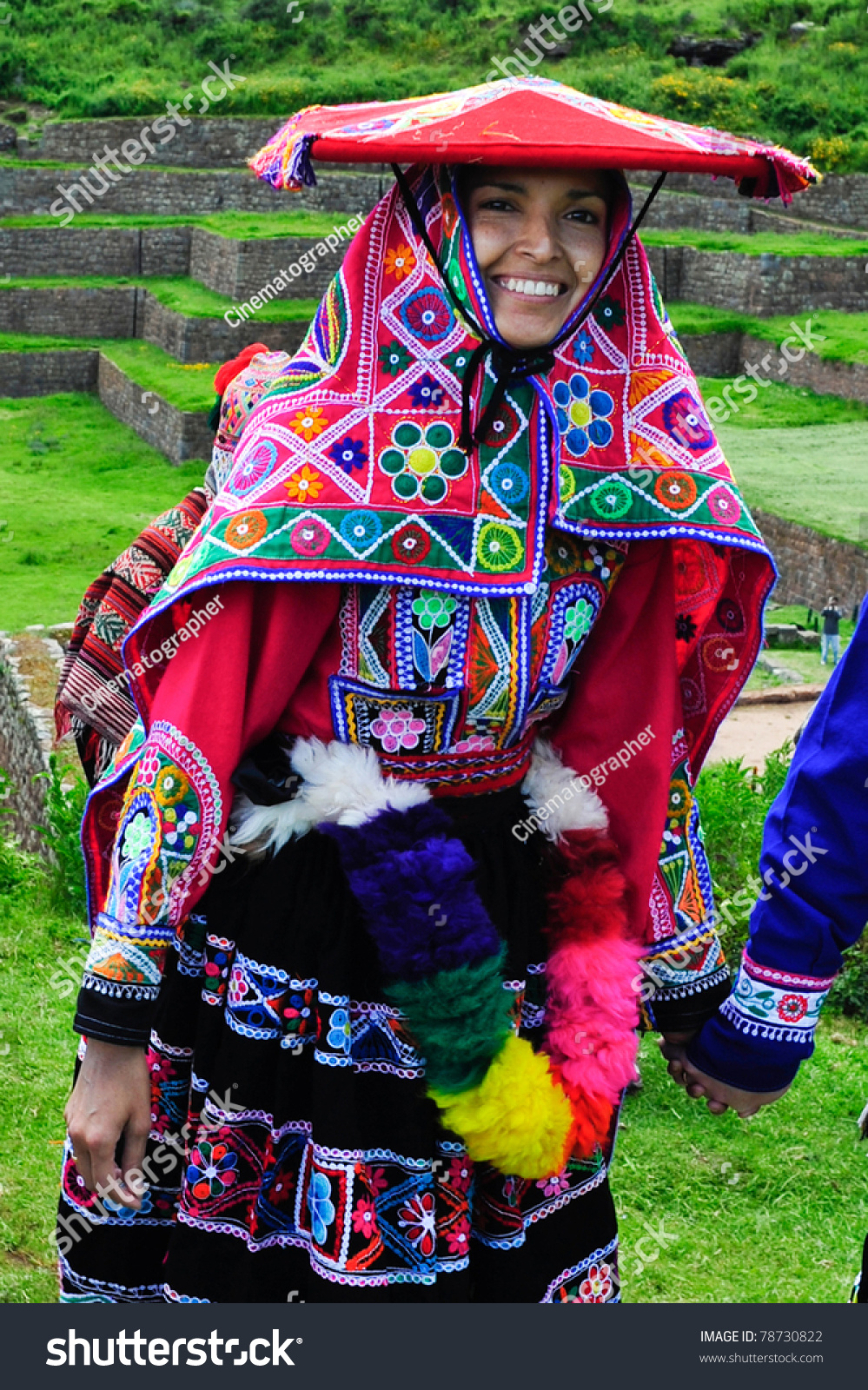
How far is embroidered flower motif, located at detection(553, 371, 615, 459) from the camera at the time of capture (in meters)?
1.97

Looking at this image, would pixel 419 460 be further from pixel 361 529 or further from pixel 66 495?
pixel 66 495

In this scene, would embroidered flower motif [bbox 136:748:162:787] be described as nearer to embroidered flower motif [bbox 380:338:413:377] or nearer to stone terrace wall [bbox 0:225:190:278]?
embroidered flower motif [bbox 380:338:413:377]

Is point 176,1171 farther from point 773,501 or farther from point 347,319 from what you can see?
point 773,501

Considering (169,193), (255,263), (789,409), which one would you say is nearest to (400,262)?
(789,409)

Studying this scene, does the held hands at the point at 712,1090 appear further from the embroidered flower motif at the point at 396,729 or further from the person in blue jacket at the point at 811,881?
the embroidered flower motif at the point at 396,729

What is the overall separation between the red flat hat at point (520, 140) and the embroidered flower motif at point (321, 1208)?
118 cm

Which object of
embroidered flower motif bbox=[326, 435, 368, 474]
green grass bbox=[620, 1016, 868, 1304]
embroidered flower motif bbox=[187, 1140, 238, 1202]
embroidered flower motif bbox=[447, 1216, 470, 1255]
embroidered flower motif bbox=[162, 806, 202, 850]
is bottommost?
green grass bbox=[620, 1016, 868, 1304]

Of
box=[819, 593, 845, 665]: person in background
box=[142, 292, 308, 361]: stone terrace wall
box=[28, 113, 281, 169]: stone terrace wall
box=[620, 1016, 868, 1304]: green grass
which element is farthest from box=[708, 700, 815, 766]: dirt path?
box=[28, 113, 281, 169]: stone terrace wall

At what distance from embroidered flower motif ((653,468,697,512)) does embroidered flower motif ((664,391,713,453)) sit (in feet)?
0.15

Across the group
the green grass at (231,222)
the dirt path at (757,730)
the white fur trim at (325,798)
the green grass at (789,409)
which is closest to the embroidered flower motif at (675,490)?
the white fur trim at (325,798)

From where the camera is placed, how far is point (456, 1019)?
1.92m

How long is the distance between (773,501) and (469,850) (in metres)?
11.6

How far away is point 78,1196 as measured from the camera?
206cm
